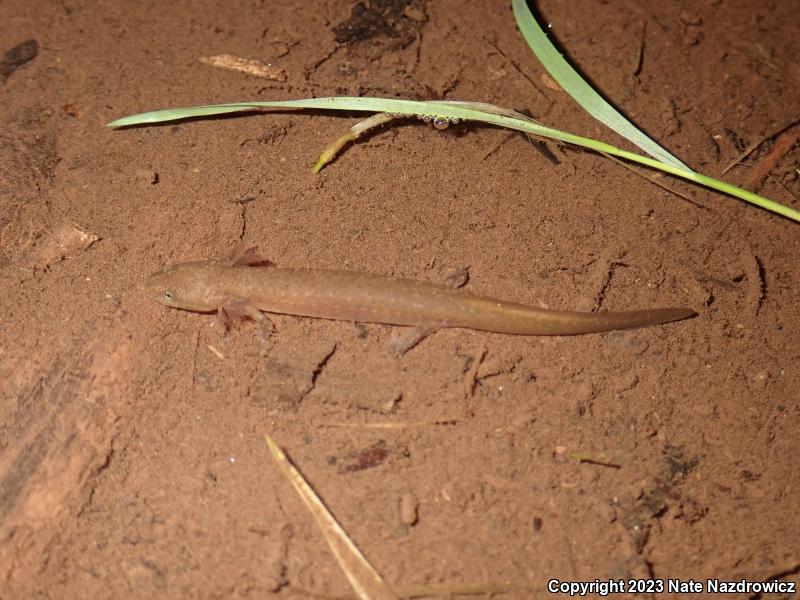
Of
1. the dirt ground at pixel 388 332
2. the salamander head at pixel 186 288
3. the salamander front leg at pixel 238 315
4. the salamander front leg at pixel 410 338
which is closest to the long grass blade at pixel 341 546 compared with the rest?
the dirt ground at pixel 388 332

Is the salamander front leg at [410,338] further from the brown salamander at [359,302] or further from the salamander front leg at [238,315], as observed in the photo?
the salamander front leg at [238,315]

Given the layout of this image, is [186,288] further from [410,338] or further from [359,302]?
[410,338]

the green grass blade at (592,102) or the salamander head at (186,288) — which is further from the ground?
the green grass blade at (592,102)

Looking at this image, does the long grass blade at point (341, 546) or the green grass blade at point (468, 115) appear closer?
the long grass blade at point (341, 546)

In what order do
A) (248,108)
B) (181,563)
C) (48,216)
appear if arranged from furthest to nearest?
(248,108) < (48,216) < (181,563)

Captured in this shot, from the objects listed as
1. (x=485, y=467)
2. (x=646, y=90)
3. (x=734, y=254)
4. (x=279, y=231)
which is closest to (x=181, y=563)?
(x=485, y=467)

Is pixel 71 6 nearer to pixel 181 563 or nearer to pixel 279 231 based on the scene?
pixel 279 231

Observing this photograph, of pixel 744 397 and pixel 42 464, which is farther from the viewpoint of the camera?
pixel 744 397
